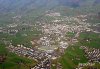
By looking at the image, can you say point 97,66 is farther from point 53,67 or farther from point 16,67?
point 16,67

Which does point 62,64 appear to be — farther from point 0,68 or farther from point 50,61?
point 0,68

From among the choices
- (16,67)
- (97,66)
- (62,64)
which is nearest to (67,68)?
(62,64)

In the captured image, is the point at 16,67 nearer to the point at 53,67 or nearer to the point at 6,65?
the point at 6,65

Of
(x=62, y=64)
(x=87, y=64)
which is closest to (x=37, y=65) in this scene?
(x=62, y=64)

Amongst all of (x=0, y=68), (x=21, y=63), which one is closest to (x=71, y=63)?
(x=21, y=63)

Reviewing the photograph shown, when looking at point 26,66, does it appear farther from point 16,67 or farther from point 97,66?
point 97,66

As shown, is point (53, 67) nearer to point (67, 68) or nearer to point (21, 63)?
point (67, 68)
